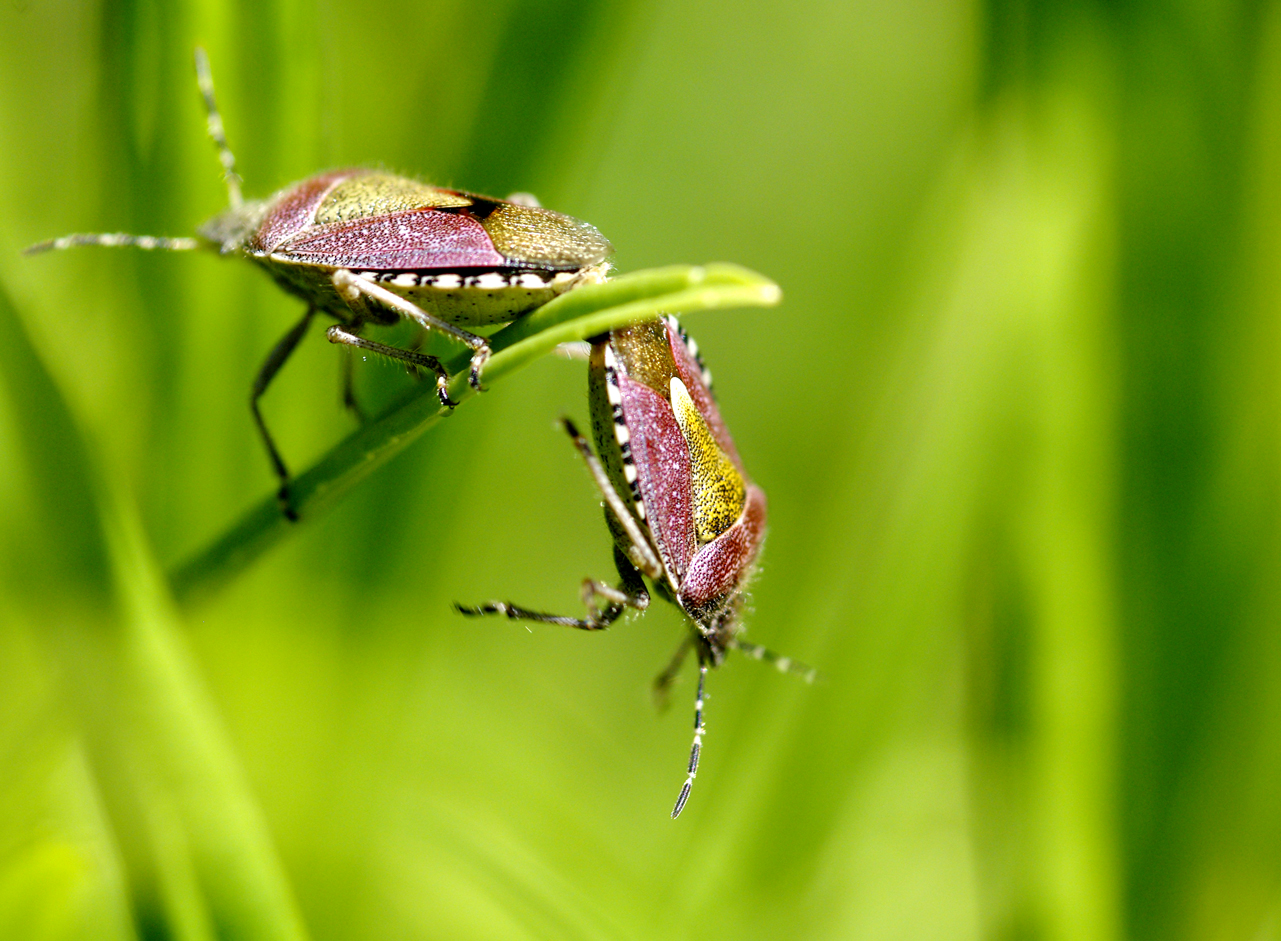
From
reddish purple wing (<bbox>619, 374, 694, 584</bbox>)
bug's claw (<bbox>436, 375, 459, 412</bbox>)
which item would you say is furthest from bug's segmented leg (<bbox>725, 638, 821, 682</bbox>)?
bug's claw (<bbox>436, 375, 459, 412</bbox>)

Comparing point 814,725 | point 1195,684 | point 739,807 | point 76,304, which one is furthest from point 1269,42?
point 76,304

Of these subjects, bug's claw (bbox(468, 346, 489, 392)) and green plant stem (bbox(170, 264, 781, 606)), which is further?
bug's claw (bbox(468, 346, 489, 392))

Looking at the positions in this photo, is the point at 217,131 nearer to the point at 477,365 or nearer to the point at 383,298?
the point at 383,298

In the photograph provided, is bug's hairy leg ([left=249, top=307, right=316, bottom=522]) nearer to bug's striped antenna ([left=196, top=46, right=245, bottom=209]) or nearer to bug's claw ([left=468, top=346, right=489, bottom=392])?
bug's striped antenna ([left=196, top=46, right=245, bottom=209])

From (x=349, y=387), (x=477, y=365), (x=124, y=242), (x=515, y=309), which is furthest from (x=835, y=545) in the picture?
(x=124, y=242)

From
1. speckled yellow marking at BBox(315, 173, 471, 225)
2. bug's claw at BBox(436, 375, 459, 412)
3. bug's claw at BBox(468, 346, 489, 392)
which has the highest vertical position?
speckled yellow marking at BBox(315, 173, 471, 225)

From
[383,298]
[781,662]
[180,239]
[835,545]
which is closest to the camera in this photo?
[383,298]
